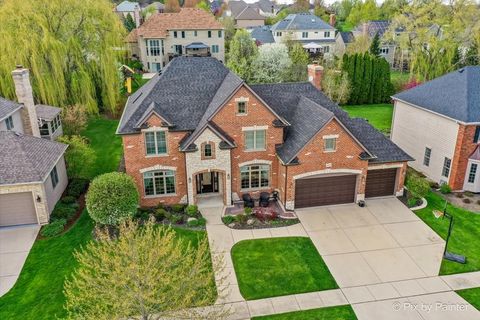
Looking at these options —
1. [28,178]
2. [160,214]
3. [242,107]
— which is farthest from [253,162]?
[28,178]

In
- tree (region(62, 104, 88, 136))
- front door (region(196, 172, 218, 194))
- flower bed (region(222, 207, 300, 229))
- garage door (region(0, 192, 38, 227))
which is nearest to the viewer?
garage door (region(0, 192, 38, 227))

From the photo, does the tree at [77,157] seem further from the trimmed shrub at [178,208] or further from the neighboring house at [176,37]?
the neighboring house at [176,37]

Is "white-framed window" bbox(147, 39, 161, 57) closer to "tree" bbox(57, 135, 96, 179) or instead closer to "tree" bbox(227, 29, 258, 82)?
"tree" bbox(227, 29, 258, 82)

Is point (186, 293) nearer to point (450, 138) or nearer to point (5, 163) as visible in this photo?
point (5, 163)

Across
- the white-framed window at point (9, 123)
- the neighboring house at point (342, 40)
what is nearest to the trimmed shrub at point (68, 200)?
the white-framed window at point (9, 123)

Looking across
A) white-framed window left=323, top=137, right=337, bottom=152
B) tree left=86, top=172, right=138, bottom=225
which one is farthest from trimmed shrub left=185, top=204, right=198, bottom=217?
white-framed window left=323, top=137, right=337, bottom=152

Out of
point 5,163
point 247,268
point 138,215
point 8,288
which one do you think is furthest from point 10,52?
point 247,268

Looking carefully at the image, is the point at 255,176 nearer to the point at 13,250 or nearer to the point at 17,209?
the point at 17,209
